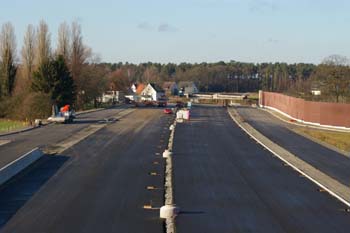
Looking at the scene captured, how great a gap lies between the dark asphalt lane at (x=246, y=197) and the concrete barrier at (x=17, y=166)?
672 cm

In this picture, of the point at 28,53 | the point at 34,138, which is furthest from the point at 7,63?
the point at 34,138

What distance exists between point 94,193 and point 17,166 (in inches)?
260

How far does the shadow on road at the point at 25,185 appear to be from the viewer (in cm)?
1989

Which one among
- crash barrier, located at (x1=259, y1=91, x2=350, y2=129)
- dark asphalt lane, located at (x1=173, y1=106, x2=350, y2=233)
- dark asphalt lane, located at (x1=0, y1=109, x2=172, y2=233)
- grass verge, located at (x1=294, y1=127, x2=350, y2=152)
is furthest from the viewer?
crash barrier, located at (x1=259, y1=91, x2=350, y2=129)

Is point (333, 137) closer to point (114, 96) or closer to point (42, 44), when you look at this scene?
point (42, 44)

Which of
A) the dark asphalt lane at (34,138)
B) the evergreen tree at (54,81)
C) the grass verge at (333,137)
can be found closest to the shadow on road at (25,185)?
the dark asphalt lane at (34,138)

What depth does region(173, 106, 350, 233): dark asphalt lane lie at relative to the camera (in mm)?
17906

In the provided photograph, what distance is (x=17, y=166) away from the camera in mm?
28062

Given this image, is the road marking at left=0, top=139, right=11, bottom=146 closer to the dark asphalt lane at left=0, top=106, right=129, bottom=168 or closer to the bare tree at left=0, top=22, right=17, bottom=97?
the dark asphalt lane at left=0, top=106, right=129, bottom=168

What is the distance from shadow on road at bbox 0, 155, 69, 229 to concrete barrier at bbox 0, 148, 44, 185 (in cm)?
20

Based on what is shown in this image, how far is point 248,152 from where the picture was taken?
1495 inches

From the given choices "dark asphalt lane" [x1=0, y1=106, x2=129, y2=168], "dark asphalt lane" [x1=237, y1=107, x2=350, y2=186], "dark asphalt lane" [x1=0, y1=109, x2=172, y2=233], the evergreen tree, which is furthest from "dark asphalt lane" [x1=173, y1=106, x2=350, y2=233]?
the evergreen tree

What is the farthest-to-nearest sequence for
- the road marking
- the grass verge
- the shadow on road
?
the grass verge < the road marking < the shadow on road

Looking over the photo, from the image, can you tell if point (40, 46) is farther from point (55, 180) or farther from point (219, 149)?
point (55, 180)
